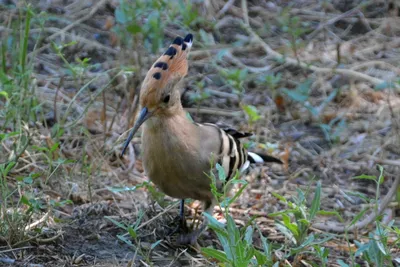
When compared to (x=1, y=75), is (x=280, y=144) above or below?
below

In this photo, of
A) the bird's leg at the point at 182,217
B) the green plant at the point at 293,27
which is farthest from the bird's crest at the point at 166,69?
the green plant at the point at 293,27

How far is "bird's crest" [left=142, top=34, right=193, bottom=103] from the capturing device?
225 centimetres

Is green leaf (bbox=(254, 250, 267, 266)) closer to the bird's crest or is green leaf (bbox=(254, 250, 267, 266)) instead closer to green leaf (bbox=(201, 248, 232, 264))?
green leaf (bbox=(201, 248, 232, 264))

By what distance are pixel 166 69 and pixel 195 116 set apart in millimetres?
1323

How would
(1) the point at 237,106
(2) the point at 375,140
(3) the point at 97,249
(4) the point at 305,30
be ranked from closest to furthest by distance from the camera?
1. (3) the point at 97,249
2. (2) the point at 375,140
3. (1) the point at 237,106
4. (4) the point at 305,30

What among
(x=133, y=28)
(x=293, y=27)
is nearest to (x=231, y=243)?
(x=133, y=28)

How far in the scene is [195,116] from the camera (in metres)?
3.58

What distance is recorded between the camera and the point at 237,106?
12.4 ft

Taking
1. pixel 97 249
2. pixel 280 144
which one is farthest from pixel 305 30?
pixel 97 249

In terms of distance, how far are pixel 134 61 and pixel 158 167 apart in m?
1.31

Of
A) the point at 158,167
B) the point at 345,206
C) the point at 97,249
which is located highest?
the point at 158,167

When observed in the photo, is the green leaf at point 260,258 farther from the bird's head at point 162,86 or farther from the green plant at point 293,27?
the green plant at point 293,27

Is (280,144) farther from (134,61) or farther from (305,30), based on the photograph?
(305,30)

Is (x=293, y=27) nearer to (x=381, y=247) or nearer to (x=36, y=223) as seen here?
(x=36, y=223)
